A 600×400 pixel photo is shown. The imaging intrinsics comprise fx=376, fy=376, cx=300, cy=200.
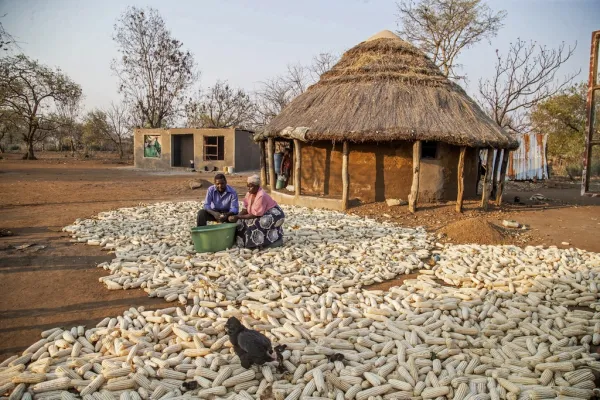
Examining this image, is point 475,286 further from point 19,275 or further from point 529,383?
point 19,275

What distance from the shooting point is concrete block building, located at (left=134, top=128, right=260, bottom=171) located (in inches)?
890

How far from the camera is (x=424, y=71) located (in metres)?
11.3

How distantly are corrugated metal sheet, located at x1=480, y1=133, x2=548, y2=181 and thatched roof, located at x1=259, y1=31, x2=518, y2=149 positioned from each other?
9.83 meters

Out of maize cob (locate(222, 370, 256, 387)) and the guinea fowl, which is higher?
the guinea fowl

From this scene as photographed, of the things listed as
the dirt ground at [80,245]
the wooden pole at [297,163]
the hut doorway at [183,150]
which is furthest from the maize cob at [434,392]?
the hut doorway at [183,150]

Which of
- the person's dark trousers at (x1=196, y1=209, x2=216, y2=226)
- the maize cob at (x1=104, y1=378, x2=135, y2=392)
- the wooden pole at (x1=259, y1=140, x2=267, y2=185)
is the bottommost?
the maize cob at (x1=104, y1=378, x2=135, y2=392)

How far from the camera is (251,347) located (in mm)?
2781

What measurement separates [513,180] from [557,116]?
4.23 metres

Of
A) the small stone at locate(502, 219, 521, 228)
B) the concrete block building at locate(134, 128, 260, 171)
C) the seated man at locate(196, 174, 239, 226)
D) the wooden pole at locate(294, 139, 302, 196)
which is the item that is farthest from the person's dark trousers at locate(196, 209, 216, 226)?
the concrete block building at locate(134, 128, 260, 171)

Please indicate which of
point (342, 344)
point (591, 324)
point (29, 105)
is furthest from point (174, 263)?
point (29, 105)

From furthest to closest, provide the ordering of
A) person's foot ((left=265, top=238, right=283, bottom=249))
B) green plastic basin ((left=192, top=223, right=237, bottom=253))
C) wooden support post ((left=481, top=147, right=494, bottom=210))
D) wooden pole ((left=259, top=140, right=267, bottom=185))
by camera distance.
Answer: wooden pole ((left=259, top=140, right=267, bottom=185))
wooden support post ((left=481, top=147, right=494, bottom=210))
person's foot ((left=265, top=238, right=283, bottom=249))
green plastic basin ((left=192, top=223, right=237, bottom=253))

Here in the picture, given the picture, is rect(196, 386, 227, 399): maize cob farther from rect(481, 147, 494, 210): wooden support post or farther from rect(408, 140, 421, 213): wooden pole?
rect(481, 147, 494, 210): wooden support post

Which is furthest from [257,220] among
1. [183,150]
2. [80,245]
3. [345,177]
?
[183,150]

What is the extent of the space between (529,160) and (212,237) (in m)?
19.1
